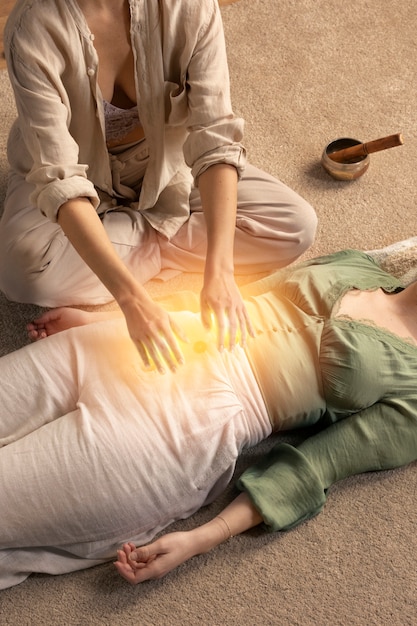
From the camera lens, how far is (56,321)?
156 centimetres

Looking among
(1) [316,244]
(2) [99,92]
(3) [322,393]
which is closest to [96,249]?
(2) [99,92]

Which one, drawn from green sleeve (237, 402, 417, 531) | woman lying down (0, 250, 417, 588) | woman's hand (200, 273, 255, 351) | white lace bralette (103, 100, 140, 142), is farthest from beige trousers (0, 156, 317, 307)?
green sleeve (237, 402, 417, 531)

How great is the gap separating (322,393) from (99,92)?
2.28ft

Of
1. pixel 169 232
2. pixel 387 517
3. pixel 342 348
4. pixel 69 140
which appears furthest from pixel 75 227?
pixel 387 517

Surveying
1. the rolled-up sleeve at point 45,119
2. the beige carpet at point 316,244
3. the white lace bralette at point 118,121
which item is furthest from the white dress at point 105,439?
the white lace bralette at point 118,121

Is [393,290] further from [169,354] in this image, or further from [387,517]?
[169,354]

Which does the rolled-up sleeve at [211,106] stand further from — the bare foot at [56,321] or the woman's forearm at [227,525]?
the woman's forearm at [227,525]

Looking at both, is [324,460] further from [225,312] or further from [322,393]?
[225,312]

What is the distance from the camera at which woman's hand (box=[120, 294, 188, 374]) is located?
121 cm

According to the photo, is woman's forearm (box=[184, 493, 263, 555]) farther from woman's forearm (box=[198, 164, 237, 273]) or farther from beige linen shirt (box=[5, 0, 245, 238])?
beige linen shirt (box=[5, 0, 245, 238])

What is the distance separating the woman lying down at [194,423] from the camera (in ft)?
4.14

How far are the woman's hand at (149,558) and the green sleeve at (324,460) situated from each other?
0.56 ft

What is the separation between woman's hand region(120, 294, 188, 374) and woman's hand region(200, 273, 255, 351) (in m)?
0.09

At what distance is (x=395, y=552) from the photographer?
146 cm
